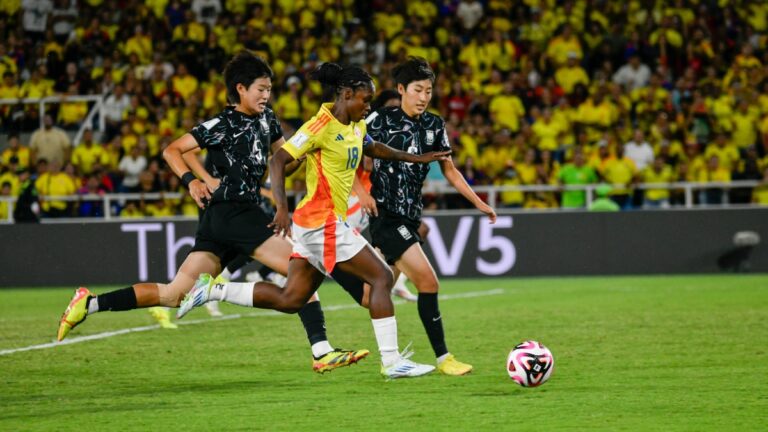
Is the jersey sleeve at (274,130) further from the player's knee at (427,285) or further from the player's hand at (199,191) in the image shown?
the player's knee at (427,285)

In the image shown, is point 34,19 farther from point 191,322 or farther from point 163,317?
point 163,317

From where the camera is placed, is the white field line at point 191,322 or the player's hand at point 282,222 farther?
the white field line at point 191,322

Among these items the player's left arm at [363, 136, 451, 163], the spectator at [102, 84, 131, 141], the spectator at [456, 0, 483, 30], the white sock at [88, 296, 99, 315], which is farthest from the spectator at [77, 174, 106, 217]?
the player's left arm at [363, 136, 451, 163]

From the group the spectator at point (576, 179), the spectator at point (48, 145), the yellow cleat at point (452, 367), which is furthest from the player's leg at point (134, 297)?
the spectator at point (48, 145)

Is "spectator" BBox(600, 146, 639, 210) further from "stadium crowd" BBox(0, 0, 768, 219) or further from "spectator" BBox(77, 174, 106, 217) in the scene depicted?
"spectator" BBox(77, 174, 106, 217)

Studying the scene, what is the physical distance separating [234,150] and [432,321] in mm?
1921

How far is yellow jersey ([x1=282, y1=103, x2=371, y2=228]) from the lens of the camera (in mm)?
8367

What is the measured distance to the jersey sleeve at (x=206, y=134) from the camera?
8.98 m

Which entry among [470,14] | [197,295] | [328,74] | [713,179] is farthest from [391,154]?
[470,14]

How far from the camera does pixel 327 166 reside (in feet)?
27.7

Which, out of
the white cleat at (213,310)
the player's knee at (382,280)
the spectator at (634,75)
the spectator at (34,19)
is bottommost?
the white cleat at (213,310)

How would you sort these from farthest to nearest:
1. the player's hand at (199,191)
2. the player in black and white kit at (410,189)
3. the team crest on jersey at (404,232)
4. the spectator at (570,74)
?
the spectator at (570,74)
the team crest on jersey at (404,232)
the player in black and white kit at (410,189)
the player's hand at (199,191)

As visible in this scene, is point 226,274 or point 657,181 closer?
point 226,274

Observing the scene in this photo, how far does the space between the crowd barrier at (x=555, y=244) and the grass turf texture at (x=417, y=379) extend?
179 inches
